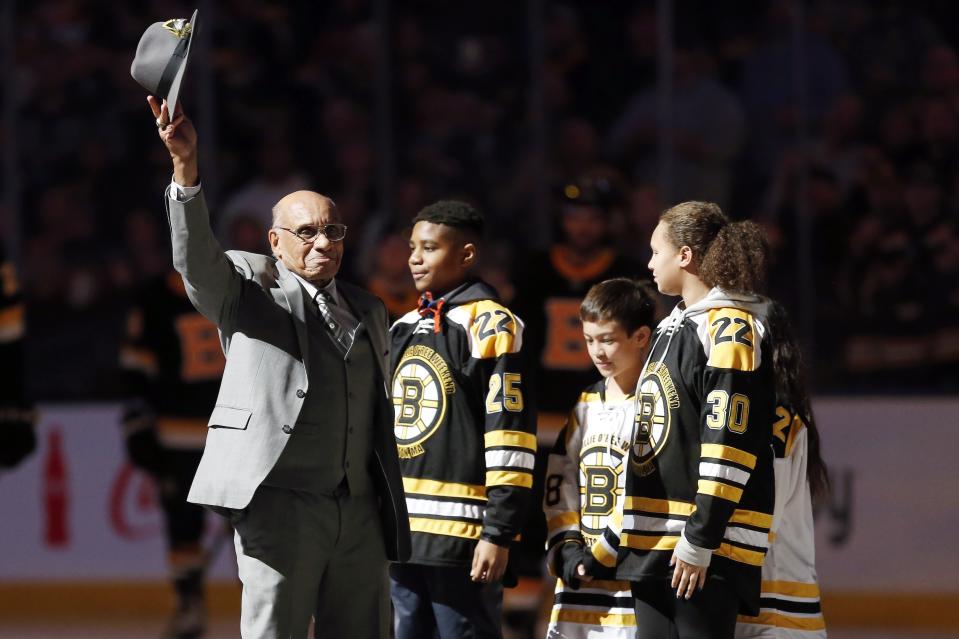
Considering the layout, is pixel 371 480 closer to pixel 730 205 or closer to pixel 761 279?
pixel 761 279

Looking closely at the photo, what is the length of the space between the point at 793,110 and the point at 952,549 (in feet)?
7.79

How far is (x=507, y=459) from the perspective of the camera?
3.74m

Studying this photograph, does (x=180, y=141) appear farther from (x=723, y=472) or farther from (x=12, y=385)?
(x=12, y=385)

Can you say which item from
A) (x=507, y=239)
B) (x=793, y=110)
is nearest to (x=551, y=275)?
(x=507, y=239)

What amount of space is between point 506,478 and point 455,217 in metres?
0.72

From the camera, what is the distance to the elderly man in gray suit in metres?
3.15

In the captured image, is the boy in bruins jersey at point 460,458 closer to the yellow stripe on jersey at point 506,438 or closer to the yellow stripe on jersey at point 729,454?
the yellow stripe on jersey at point 506,438

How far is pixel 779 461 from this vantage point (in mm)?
3562

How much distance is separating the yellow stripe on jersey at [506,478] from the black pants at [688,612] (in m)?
0.51

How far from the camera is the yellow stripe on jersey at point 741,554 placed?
3.28 metres

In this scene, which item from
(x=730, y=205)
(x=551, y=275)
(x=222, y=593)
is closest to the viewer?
(x=551, y=275)

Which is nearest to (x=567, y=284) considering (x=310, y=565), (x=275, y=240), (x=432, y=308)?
(x=432, y=308)

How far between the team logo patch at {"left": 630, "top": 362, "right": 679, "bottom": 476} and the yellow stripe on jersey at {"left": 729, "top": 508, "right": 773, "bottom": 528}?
0.21 meters

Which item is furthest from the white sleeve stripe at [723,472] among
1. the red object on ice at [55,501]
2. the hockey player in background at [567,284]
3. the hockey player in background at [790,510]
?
the red object on ice at [55,501]
